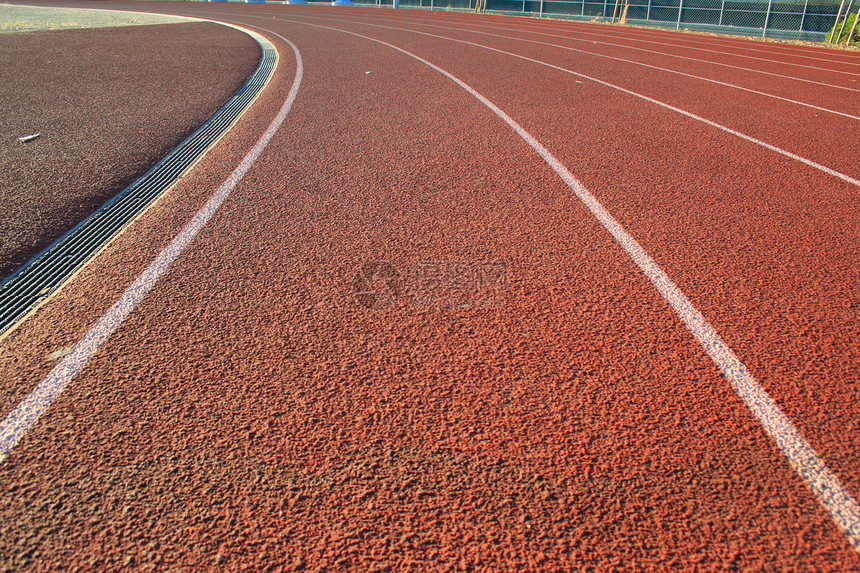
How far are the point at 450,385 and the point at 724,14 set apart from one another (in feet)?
89.6

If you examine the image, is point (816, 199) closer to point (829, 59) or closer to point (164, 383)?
point (164, 383)

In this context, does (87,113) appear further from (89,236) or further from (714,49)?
(714,49)

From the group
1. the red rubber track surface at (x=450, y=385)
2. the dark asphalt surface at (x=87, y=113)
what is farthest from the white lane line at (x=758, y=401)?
the dark asphalt surface at (x=87, y=113)

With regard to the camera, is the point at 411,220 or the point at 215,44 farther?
the point at 215,44

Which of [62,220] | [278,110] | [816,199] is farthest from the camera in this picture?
[278,110]

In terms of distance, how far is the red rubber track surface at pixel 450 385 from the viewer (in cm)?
211

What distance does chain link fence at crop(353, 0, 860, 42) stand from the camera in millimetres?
21594

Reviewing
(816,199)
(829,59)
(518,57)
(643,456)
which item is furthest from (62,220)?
(829,59)

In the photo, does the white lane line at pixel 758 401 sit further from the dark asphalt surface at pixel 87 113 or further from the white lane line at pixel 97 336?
the dark asphalt surface at pixel 87 113

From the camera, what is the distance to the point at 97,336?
125 inches

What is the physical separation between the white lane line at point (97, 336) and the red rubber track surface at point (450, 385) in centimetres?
6

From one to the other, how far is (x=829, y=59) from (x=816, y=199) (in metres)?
13.6

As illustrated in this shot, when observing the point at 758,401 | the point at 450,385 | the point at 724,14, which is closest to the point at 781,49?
the point at 724,14

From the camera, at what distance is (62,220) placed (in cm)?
457
